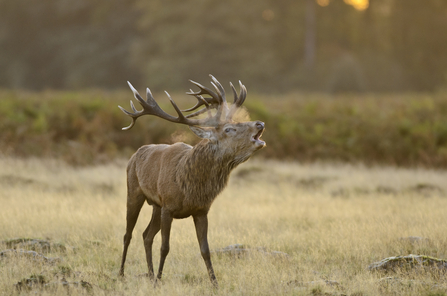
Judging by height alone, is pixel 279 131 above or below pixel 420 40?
below

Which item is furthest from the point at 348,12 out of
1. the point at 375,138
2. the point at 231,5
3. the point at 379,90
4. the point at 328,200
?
the point at 328,200

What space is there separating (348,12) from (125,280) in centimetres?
4059

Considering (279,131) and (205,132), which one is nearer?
(205,132)

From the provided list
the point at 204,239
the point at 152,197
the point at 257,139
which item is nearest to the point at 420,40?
the point at 257,139

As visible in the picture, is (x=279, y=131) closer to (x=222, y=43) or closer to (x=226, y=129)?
(x=226, y=129)

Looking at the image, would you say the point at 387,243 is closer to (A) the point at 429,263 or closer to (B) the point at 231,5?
(A) the point at 429,263

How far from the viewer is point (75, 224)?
879cm

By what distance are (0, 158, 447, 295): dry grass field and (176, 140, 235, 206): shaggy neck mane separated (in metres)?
1.04

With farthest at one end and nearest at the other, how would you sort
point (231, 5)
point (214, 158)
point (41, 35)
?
point (41, 35) < point (231, 5) < point (214, 158)

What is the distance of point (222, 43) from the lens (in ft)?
129

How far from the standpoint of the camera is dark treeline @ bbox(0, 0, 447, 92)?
129 ft

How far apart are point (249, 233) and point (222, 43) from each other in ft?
107

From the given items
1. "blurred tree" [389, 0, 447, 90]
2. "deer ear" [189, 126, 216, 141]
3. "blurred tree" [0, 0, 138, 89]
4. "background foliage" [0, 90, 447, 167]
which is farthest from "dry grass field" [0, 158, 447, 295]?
"blurred tree" [389, 0, 447, 90]

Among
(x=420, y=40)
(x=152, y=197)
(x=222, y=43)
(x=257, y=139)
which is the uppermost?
(x=420, y=40)
